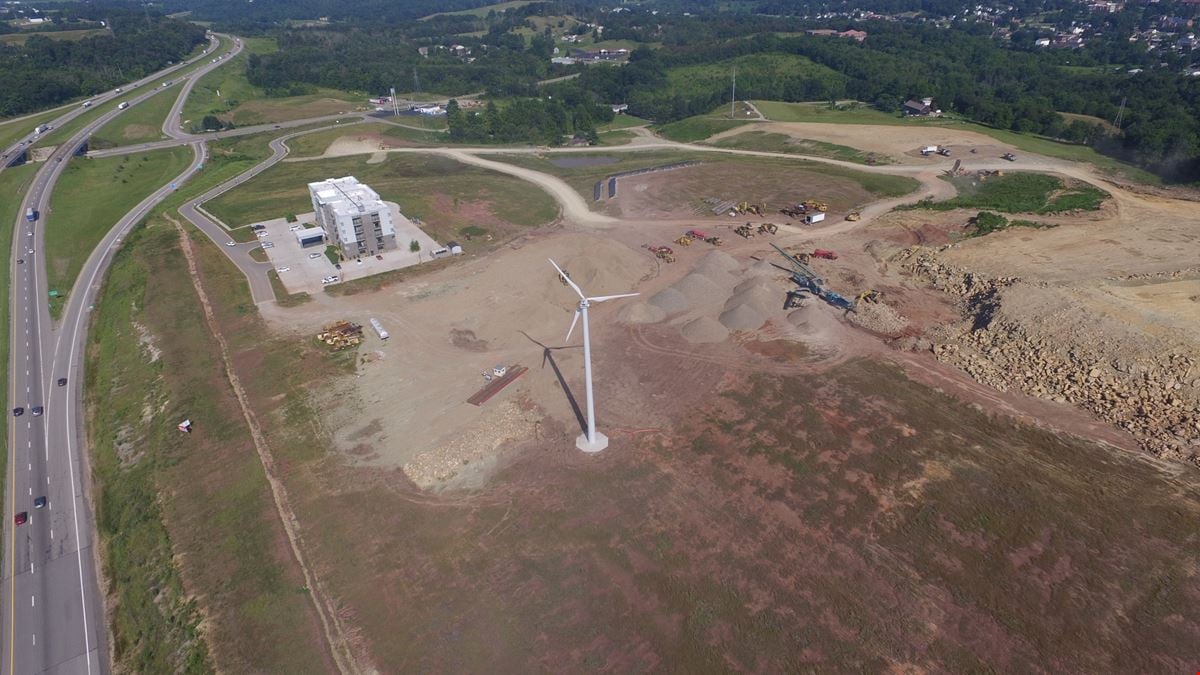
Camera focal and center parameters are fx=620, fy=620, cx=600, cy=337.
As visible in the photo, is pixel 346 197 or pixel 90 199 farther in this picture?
pixel 90 199

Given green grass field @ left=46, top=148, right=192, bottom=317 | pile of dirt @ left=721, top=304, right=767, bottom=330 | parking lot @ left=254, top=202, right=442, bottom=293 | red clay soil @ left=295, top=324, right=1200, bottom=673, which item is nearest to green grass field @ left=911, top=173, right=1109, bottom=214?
pile of dirt @ left=721, top=304, right=767, bottom=330

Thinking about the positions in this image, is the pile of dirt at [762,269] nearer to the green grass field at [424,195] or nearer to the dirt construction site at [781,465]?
the dirt construction site at [781,465]

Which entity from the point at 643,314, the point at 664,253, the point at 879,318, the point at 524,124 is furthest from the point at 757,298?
the point at 524,124

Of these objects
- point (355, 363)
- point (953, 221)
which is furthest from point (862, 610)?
point (953, 221)

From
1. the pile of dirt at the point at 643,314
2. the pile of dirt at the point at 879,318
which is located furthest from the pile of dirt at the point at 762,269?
the pile of dirt at the point at 643,314

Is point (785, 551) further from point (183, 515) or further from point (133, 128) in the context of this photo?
point (133, 128)

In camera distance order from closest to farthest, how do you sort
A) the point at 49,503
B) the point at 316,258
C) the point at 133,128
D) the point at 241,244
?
the point at 49,503, the point at 316,258, the point at 241,244, the point at 133,128

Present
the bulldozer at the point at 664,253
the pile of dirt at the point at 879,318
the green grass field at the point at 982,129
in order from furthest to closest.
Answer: the green grass field at the point at 982,129, the bulldozer at the point at 664,253, the pile of dirt at the point at 879,318

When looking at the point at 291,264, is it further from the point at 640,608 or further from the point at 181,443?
the point at 640,608
